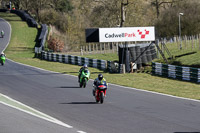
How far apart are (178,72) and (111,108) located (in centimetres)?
1738

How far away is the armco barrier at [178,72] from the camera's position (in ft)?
99.5

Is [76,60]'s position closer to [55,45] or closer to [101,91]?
[55,45]

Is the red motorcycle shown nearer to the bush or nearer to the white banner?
the white banner

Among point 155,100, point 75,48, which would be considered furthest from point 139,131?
point 75,48

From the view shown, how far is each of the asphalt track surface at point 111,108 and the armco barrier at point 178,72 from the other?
8.10 m

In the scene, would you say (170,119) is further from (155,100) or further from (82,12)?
(82,12)

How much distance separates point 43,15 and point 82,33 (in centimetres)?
1586

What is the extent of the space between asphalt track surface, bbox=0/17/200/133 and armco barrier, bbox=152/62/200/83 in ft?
26.6

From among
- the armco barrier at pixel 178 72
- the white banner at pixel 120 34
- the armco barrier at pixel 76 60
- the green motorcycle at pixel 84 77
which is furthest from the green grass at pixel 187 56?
the green motorcycle at pixel 84 77

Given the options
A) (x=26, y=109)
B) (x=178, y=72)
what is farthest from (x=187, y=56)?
(x=26, y=109)

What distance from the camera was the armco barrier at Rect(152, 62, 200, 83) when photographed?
30.3 meters

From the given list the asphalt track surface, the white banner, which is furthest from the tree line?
the asphalt track surface

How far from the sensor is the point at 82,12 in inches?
3701

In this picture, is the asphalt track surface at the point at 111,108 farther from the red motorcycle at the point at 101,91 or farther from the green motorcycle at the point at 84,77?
the green motorcycle at the point at 84,77
